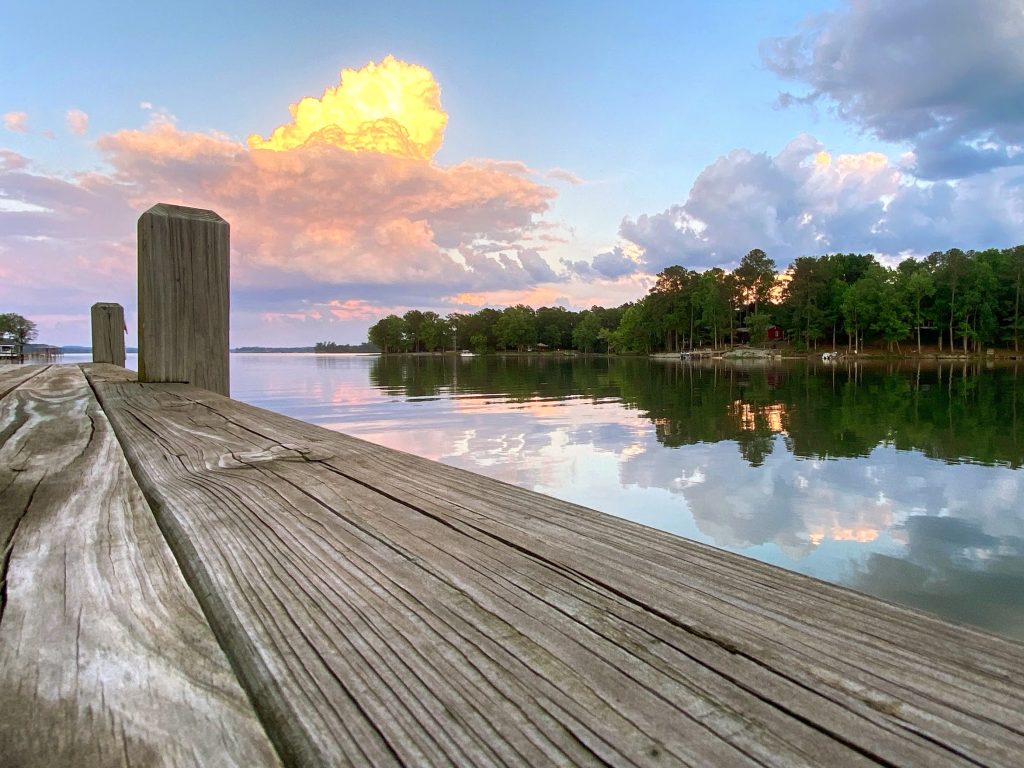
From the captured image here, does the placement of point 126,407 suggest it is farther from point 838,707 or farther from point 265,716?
point 838,707

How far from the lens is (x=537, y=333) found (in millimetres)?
131750

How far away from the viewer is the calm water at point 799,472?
549 cm

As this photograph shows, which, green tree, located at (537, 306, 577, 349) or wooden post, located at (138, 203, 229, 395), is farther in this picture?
green tree, located at (537, 306, 577, 349)

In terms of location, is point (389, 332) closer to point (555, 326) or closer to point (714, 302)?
point (555, 326)

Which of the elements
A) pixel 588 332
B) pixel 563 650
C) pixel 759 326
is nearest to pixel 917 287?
pixel 759 326

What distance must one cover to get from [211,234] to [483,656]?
3.31m

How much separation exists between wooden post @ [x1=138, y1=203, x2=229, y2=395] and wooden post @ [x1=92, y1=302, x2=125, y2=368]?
15.5 ft

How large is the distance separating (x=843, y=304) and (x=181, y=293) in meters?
83.7

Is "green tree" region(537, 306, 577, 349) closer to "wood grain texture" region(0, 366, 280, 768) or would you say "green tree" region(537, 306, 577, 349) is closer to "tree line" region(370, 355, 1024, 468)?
"tree line" region(370, 355, 1024, 468)

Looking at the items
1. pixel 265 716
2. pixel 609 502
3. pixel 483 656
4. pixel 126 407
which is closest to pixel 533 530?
pixel 483 656

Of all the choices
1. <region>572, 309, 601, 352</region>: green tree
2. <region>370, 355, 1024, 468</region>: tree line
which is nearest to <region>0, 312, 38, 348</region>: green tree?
<region>370, 355, 1024, 468</region>: tree line

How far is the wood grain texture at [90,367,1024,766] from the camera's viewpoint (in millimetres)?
546

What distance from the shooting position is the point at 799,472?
8.95 meters

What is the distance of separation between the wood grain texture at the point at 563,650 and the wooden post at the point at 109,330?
7436 millimetres
